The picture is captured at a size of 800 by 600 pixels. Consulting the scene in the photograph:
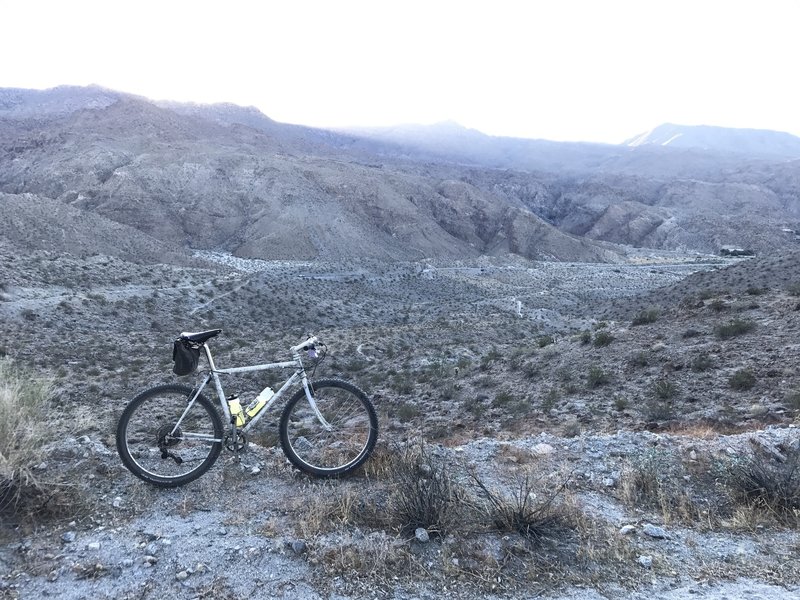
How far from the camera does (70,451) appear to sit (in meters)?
5.00

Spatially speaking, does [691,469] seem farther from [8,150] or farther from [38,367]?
[8,150]

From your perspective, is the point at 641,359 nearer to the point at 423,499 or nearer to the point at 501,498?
the point at 501,498

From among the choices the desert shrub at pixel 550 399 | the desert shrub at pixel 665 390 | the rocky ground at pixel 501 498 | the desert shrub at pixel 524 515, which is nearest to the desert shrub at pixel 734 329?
the rocky ground at pixel 501 498

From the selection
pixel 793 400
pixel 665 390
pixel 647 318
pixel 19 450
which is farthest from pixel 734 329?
pixel 19 450

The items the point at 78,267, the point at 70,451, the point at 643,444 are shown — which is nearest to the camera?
the point at 70,451

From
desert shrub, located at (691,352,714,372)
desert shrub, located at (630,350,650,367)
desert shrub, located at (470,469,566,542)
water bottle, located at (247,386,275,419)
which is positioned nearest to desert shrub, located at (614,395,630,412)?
desert shrub, located at (691,352,714,372)

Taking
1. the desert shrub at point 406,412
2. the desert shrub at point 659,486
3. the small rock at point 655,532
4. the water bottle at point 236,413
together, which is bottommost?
the desert shrub at point 406,412

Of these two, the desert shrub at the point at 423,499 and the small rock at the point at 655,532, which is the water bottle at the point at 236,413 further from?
the small rock at the point at 655,532

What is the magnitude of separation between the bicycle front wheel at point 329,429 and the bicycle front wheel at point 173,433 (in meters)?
0.75

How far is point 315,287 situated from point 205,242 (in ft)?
96.6

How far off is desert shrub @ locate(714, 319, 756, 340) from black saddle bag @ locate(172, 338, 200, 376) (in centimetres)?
1281

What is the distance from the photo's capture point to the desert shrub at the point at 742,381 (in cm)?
971

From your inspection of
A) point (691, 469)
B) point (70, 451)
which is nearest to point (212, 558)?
point (70, 451)

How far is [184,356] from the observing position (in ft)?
16.0
